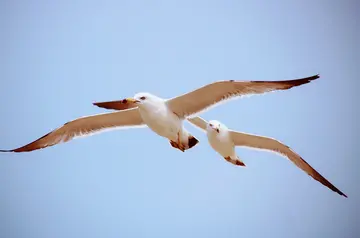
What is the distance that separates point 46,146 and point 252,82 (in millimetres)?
2357

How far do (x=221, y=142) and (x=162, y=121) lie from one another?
1.49 m

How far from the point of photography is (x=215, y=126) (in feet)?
21.4

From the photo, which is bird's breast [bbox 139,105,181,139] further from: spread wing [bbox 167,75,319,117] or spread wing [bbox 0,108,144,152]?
spread wing [bbox 0,108,144,152]

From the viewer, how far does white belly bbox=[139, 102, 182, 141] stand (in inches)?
207

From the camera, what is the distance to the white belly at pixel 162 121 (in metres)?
5.26

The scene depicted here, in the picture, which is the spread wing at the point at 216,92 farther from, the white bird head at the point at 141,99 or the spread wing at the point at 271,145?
the spread wing at the point at 271,145

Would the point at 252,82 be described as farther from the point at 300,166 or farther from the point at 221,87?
the point at 300,166

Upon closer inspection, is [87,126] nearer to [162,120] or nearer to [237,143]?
[162,120]

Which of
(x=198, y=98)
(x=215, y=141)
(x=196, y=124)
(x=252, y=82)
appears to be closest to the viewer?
(x=252, y=82)

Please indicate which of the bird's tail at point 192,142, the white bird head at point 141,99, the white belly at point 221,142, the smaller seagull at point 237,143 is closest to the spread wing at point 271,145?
the smaller seagull at point 237,143

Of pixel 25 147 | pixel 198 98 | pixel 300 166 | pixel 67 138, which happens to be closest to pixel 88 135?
pixel 67 138

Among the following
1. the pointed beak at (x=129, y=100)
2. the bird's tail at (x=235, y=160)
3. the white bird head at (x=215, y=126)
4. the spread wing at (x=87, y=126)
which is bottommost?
the bird's tail at (x=235, y=160)

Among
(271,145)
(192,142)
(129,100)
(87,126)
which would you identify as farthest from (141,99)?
(271,145)

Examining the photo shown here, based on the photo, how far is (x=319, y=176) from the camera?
6.63 metres
